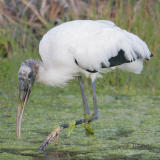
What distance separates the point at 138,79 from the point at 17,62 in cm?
160

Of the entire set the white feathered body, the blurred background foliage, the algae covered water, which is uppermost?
the blurred background foliage

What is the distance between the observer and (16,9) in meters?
8.71

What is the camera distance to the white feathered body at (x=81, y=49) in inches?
186

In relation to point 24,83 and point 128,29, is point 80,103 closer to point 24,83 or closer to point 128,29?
point 128,29

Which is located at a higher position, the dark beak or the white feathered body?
the white feathered body

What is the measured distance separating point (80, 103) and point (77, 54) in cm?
166

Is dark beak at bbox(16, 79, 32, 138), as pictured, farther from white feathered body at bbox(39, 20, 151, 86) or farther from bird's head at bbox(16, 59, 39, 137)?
white feathered body at bbox(39, 20, 151, 86)

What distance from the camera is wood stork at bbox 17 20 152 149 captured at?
15.5 ft

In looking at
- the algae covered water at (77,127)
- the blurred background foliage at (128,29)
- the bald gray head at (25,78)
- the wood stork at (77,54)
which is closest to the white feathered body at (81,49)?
the wood stork at (77,54)

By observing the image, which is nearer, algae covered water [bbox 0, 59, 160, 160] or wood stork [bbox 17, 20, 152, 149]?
algae covered water [bbox 0, 59, 160, 160]

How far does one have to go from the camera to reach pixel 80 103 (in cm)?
627

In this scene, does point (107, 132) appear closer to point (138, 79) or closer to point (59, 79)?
point (59, 79)

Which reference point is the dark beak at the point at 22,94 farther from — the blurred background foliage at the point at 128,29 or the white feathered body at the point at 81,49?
the blurred background foliage at the point at 128,29

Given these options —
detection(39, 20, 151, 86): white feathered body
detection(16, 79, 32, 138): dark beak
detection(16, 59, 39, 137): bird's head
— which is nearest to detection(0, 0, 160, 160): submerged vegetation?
detection(16, 79, 32, 138): dark beak
